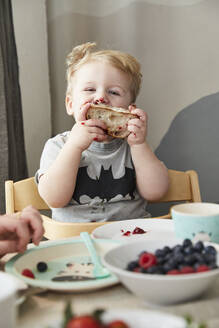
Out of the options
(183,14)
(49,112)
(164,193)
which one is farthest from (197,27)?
(164,193)

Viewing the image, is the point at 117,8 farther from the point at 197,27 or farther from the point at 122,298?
the point at 122,298

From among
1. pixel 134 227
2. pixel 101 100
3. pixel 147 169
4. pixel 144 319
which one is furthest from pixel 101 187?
pixel 144 319

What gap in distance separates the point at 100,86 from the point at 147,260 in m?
1.03

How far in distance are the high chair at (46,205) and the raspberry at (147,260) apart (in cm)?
41

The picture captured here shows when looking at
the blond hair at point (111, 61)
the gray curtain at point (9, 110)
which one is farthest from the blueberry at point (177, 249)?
the gray curtain at point (9, 110)

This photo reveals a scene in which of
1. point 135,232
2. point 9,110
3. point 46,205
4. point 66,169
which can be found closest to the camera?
point 135,232

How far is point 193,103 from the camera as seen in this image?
239 centimetres

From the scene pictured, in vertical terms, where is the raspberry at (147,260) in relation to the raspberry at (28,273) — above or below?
above

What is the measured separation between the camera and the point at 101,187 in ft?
4.91

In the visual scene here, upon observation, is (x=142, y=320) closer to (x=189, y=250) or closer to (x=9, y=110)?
(x=189, y=250)

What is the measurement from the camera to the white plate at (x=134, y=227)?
90 centimetres

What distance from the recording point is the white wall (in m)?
2.29

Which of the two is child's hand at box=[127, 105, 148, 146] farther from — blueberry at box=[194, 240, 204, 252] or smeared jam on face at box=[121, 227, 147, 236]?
blueberry at box=[194, 240, 204, 252]

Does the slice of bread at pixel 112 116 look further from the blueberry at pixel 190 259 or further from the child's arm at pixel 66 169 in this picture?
the blueberry at pixel 190 259
